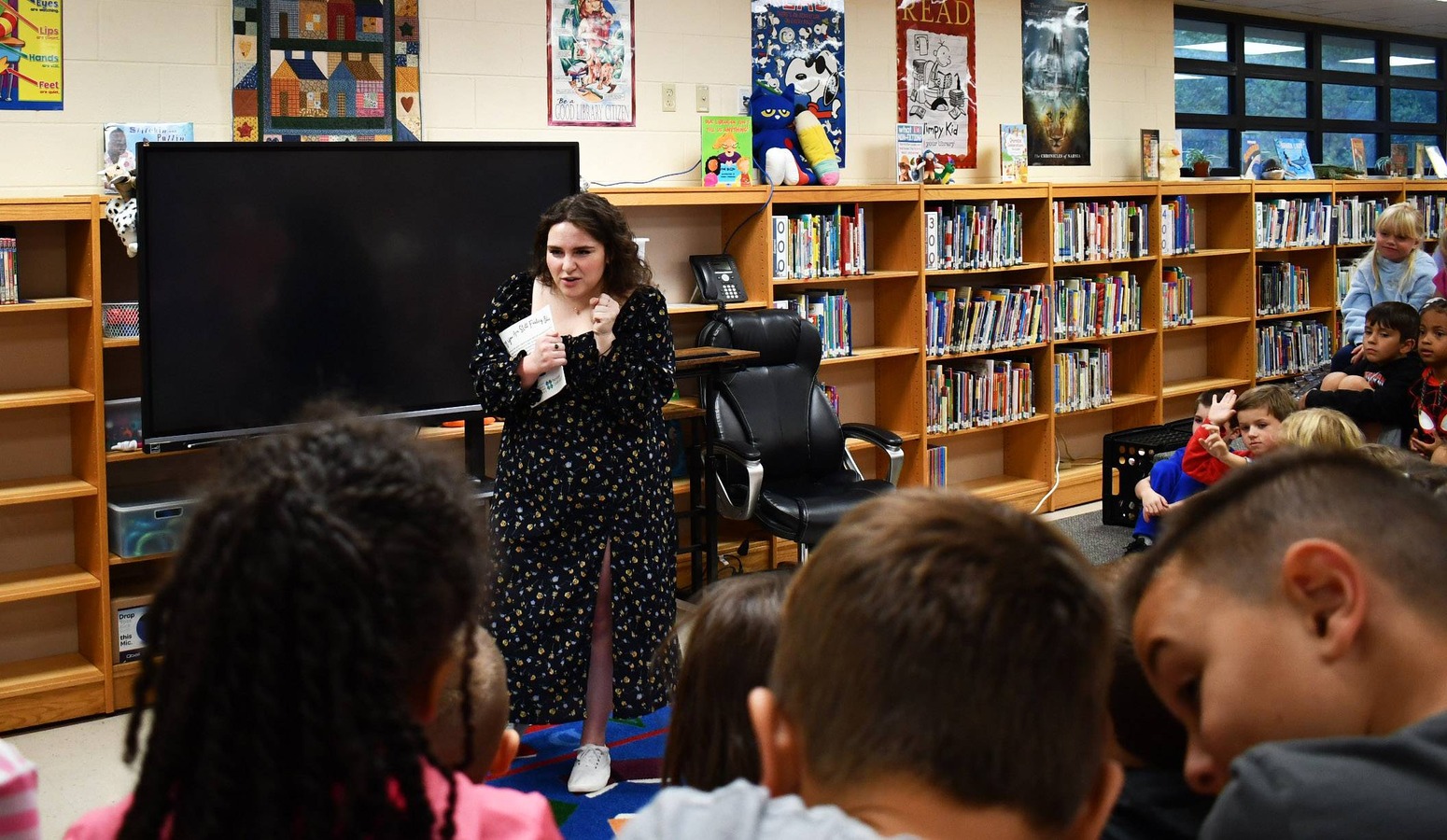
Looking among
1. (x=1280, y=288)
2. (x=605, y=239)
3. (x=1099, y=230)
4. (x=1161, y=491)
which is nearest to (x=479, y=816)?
(x=605, y=239)

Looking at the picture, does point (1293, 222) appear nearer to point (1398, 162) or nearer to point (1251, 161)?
point (1251, 161)

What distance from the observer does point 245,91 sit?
431 centimetres

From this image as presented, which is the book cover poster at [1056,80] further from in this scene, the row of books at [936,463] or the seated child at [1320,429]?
the seated child at [1320,429]

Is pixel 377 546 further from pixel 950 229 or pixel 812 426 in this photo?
pixel 950 229

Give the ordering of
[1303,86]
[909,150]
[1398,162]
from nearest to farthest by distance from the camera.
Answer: [909,150] < [1303,86] < [1398,162]

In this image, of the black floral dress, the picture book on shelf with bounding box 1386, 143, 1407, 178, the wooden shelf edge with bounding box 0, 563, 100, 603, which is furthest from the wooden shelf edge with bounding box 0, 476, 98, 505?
the picture book on shelf with bounding box 1386, 143, 1407, 178

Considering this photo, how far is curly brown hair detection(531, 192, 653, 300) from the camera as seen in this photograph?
11.3 feet

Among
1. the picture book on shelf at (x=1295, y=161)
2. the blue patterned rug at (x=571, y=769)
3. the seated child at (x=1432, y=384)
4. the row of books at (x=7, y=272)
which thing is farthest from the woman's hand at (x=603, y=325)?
the picture book on shelf at (x=1295, y=161)

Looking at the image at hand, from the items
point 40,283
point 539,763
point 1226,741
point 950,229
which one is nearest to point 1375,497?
point 1226,741

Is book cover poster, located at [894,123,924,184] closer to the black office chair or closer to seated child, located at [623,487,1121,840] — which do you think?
the black office chair

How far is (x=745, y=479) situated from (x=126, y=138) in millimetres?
2202

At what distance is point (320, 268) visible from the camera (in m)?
4.03

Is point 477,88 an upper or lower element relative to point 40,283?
upper

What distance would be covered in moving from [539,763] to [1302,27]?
7.10m
